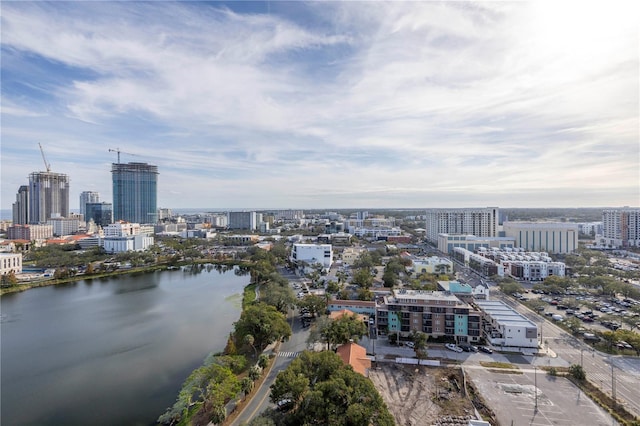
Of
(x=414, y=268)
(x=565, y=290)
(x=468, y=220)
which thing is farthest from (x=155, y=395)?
(x=468, y=220)

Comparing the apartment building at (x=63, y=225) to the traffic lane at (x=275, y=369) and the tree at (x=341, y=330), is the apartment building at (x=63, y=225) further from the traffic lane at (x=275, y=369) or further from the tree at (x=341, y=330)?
the tree at (x=341, y=330)

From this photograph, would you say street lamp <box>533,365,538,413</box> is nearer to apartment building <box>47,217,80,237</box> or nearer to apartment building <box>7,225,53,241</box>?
apartment building <box>7,225,53,241</box>

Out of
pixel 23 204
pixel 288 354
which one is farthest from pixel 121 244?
pixel 23 204

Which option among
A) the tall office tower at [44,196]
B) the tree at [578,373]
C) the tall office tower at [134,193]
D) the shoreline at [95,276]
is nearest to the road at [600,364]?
the tree at [578,373]

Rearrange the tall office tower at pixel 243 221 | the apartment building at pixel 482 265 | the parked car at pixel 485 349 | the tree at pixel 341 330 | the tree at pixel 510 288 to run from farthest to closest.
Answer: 1. the tall office tower at pixel 243 221
2. the apartment building at pixel 482 265
3. the tree at pixel 510 288
4. the parked car at pixel 485 349
5. the tree at pixel 341 330

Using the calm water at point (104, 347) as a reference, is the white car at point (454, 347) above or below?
above

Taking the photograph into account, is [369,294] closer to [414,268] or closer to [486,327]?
[486,327]

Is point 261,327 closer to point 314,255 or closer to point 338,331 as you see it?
point 338,331
